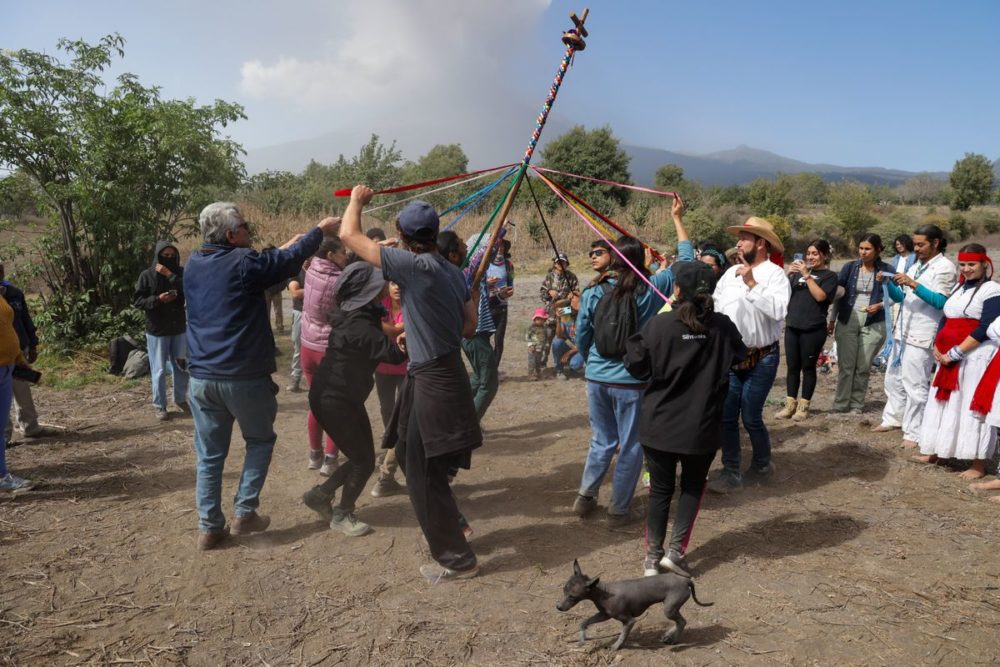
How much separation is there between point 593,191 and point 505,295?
21.4m

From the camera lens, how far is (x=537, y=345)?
29.1 ft

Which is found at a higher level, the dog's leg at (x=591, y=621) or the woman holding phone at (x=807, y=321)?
the woman holding phone at (x=807, y=321)

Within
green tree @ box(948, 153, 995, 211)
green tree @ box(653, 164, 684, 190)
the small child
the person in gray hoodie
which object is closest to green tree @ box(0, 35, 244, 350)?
the person in gray hoodie

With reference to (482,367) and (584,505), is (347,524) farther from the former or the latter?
(482,367)

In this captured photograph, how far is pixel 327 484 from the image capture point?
443 centimetres

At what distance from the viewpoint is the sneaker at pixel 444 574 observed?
380 cm

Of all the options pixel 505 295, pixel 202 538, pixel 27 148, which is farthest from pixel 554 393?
pixel 27 148

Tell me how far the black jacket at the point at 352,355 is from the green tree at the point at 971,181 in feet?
139

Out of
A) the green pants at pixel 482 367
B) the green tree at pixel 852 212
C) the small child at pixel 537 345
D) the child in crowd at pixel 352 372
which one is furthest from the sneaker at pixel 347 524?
the green tree at pixel 852 212

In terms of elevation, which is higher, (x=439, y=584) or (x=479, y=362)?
(x=479, y=362)

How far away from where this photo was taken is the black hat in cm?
357

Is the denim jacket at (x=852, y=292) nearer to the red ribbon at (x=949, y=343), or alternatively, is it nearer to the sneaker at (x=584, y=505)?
the red ribbon at (x=949, y=343)

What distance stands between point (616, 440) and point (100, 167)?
8.26 meters

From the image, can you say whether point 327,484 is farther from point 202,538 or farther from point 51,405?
point 51,405
